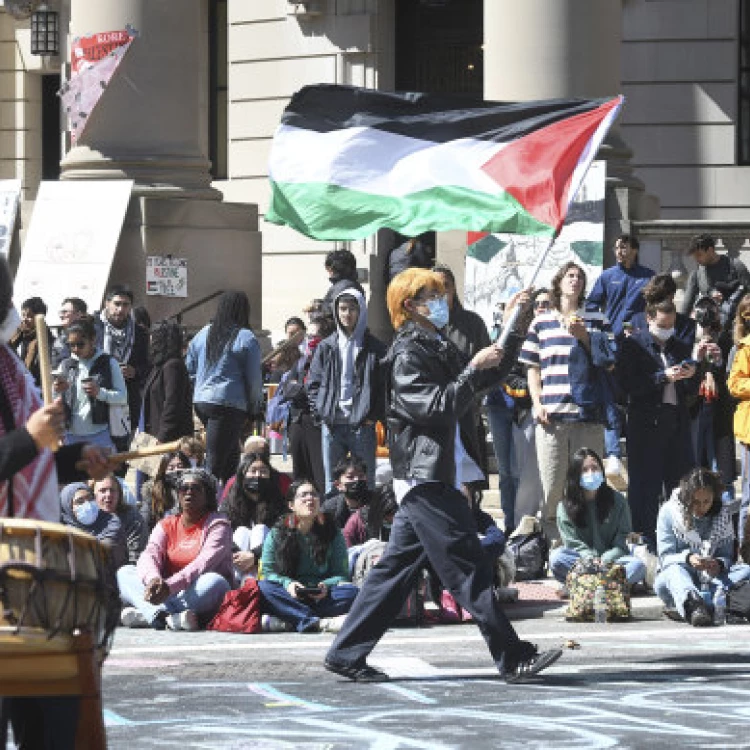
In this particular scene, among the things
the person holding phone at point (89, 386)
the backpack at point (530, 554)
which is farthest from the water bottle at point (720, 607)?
the person holding phone at point (89, 386)

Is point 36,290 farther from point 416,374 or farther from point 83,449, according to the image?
point 83,449

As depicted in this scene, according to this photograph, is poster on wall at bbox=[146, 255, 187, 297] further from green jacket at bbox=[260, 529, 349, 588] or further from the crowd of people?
green jacket at bbox=[260, 529, 349, 588]

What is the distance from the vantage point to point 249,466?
15172 mm

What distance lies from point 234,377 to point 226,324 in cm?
37

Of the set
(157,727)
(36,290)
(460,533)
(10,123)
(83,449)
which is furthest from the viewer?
(10,123)

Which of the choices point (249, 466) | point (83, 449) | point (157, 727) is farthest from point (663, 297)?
point (83, 449)

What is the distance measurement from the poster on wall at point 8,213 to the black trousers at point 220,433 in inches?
234

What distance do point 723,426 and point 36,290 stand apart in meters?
7.07

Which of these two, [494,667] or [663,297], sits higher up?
[663,297]

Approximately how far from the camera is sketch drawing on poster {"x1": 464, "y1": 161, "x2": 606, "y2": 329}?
19.5 meters

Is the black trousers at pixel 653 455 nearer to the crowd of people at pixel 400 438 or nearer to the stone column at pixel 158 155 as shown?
the crowd of people at pixel 400 438

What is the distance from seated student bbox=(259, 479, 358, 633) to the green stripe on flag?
224cm

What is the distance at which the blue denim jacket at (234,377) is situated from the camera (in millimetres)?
16719

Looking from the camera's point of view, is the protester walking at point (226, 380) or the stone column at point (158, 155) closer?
the protester walking at point (226, 380)
